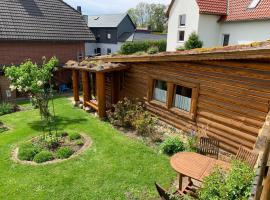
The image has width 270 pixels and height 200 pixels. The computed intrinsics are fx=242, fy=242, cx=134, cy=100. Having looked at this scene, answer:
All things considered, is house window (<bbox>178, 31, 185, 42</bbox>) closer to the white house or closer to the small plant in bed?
the white house

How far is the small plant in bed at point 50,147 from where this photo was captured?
908cm

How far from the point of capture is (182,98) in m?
10.6

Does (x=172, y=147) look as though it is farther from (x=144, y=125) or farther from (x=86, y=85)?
(x=86, y=85)

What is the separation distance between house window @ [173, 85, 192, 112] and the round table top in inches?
142

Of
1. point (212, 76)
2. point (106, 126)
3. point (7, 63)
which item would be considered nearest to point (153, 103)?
point (106, 126)

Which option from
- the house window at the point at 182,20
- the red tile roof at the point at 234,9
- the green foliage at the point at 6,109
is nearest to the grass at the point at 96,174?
the green foliage at the point at 6,109

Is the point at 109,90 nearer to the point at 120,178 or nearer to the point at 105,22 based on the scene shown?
the point at 120,178

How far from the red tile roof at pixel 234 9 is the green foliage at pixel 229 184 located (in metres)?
17.9

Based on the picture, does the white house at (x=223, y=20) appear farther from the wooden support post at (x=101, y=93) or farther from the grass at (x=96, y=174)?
the grass at (x=96, y=174)

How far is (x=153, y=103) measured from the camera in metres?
12.1

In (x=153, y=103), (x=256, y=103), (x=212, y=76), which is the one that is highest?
(x=212, y=76)

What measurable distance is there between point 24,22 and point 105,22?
2367cm

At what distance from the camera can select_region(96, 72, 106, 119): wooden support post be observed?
493 inches

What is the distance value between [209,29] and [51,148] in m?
18.8
